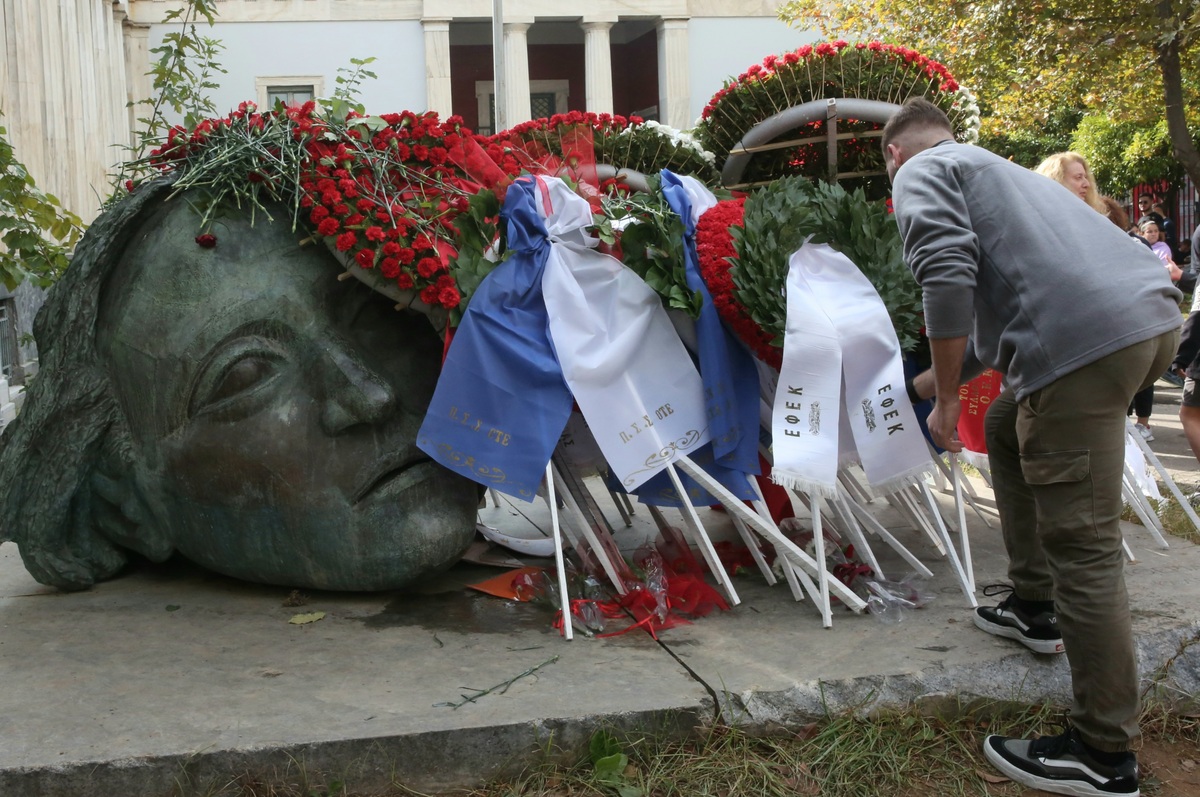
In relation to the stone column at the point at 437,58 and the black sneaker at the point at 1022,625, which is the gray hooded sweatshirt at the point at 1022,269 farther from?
the stone column at the point at 437,58

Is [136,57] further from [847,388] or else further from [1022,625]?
[1022,625]

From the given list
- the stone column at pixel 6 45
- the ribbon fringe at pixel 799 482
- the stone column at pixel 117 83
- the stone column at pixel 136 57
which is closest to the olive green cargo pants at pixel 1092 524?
the ribbon fringe at pixel 799 482

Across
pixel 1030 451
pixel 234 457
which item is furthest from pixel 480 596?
pixel 1030 451

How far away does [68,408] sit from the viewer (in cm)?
430

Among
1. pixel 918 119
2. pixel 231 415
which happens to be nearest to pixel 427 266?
pixel 231 415

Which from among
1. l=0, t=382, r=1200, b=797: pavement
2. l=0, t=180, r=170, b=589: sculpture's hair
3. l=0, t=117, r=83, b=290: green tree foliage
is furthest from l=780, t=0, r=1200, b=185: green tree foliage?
l=0, t=180, r=170, b=589: sculpture's hair

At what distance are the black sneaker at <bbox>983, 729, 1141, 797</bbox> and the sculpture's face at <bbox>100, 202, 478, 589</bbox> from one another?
6.66 feet

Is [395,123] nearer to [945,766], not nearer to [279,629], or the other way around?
[279,629]

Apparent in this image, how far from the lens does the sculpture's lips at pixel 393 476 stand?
418cm

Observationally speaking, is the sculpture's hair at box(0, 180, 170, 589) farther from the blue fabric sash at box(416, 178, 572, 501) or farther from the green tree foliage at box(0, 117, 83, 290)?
the green tree foliage at box(0, 117, 83, 290)

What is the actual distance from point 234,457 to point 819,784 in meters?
2.28

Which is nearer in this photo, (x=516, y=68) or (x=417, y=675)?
(x=417, y=675)

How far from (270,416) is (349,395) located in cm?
29

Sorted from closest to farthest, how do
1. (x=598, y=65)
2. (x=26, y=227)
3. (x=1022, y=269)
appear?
1. (x=1022, y=269)
2. (x=26, y=227)
3. (x=598, y=65)
